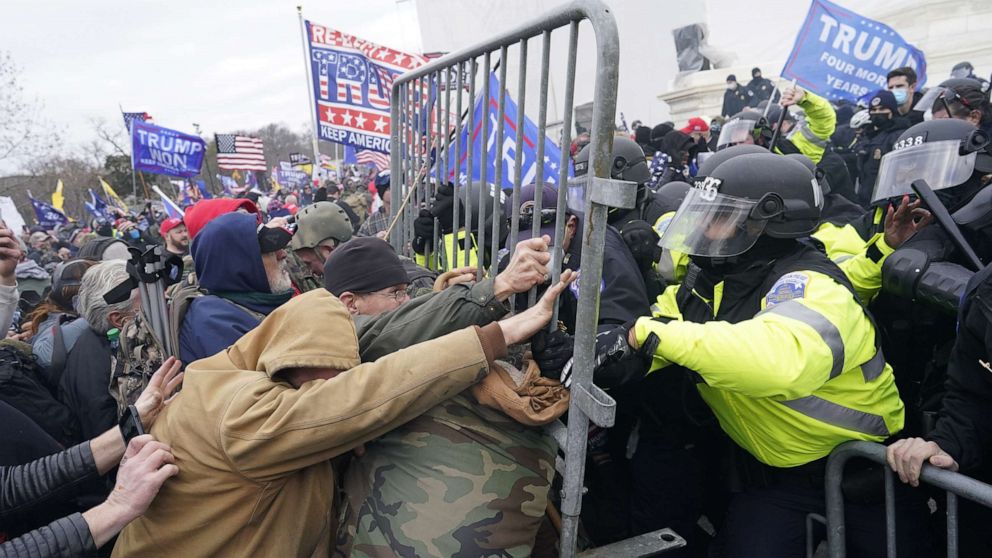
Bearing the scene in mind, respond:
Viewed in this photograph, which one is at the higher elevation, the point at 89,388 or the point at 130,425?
the point at 130,425

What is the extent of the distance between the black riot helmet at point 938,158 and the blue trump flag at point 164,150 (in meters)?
12.0

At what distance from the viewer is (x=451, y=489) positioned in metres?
1.85

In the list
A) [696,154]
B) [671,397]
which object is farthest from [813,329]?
[696,154]

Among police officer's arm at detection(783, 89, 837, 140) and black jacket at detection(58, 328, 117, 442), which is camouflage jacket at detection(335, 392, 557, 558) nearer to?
black jacket at detection(58, 328, 117, 442)

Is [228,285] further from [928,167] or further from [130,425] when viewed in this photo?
[928,167]

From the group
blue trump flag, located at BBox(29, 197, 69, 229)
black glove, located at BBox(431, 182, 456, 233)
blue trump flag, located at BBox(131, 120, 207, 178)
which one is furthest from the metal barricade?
blue trump flag, located at BBox(29, 197, 69, 229)

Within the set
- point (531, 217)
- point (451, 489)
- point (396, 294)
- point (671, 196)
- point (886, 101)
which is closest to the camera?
point (451, 489)

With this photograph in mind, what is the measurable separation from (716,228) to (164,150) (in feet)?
40.1

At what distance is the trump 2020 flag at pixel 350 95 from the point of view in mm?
7539

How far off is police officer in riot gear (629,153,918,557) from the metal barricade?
0.06 meters

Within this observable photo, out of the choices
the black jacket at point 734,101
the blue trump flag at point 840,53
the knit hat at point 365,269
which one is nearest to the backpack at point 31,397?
the knit hat at point 365,269

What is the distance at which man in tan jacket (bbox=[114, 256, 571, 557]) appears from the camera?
175 centimetres

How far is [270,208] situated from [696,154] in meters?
14.6

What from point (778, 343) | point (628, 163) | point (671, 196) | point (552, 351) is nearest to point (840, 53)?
point (671, 196)
